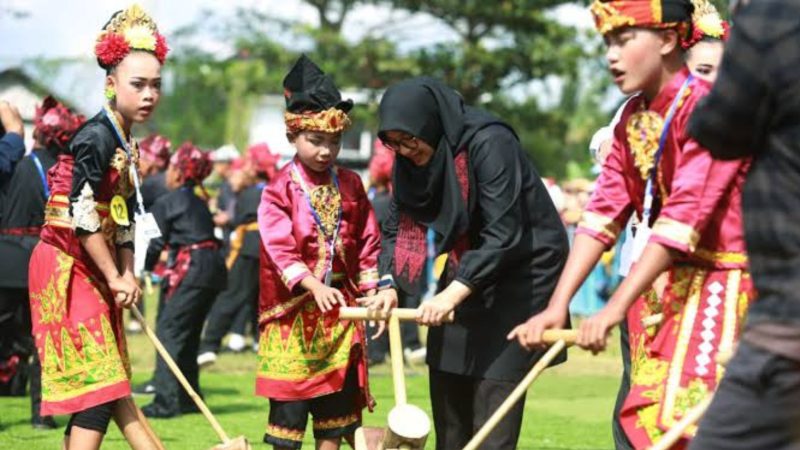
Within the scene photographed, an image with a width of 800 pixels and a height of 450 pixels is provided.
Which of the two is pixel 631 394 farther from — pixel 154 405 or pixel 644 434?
pixel 154 405

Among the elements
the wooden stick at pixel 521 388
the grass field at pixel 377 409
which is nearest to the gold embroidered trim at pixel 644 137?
the wooden stick at pixel 521 388

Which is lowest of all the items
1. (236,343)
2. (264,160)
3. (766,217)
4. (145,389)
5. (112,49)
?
(236,343)

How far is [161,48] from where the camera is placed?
7.11 m

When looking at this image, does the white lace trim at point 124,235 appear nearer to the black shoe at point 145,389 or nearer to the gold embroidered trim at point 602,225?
the gold embroidered trim at point 602,225

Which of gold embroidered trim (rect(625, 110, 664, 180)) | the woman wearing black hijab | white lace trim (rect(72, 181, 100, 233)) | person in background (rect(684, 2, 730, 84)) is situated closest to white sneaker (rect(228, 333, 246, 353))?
white lace trim (rect(72, 181, 100, 233))

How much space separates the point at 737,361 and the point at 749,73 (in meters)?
0.75

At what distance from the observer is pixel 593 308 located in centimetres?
2212

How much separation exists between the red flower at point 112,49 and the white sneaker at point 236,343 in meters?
9.52

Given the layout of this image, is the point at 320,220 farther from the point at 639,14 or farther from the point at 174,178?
the point at 174,178

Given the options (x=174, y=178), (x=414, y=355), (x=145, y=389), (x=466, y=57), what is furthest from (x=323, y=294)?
(x=466, y=57)

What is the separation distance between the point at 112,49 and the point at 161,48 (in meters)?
0.23

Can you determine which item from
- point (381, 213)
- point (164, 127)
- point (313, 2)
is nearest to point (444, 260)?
point (381, 213)

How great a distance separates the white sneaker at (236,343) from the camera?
16.4m

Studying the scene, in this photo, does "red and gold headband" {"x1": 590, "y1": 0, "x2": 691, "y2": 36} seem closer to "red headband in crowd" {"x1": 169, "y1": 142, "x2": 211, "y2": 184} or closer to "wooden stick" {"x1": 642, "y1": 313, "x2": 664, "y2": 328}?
"wooden stick" {"x1": 642, "y1": 313, "x2": 664, "y2": 328}
